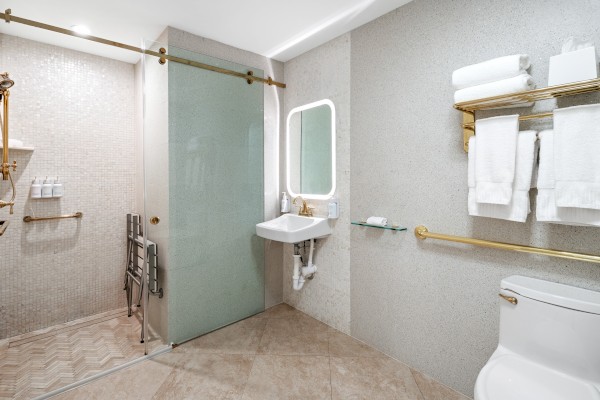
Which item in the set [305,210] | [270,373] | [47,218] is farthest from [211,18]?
[270,373]

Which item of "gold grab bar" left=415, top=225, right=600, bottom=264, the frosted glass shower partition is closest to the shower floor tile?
the frosted glass shower partition

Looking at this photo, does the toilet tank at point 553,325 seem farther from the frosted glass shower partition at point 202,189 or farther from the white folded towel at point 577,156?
the frosted glass shower partition at point 202,189

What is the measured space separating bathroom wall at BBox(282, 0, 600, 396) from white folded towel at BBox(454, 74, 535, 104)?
190 mm

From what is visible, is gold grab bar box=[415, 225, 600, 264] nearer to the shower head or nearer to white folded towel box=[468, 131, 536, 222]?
white folded towel box=[468, 131, 536, 222]

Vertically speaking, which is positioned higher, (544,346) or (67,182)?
(67,182)

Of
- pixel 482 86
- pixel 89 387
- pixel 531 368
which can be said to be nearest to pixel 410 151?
pixel 482 86

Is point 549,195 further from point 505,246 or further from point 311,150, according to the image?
point 311,150

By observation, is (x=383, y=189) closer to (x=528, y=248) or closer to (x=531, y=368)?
(x=528, y=248)

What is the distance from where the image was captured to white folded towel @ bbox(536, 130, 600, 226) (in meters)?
1.28

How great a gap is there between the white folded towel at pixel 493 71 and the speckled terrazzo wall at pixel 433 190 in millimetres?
166

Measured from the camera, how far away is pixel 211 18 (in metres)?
2.21

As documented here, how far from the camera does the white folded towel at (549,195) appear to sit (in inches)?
50.3

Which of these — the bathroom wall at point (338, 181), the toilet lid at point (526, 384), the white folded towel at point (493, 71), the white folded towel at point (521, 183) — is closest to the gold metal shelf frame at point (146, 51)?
the bathroom wall at point (338, 181)

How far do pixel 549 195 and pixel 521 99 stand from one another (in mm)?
452
